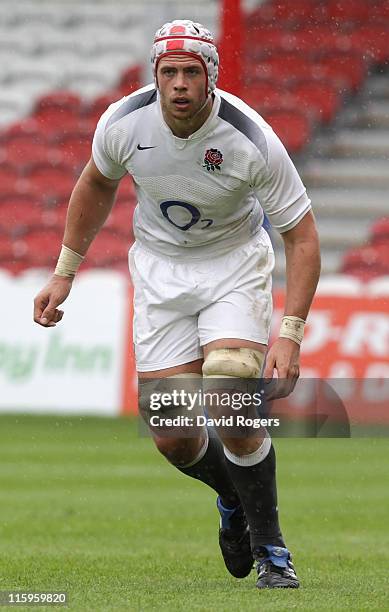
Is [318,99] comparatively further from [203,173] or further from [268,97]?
[203,173]

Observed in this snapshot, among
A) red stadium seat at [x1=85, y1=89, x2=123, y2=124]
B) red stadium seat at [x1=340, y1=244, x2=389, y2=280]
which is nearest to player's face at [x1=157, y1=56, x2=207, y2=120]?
red stadium seat at [x1=340, y1=244, x2=389, y2=280]

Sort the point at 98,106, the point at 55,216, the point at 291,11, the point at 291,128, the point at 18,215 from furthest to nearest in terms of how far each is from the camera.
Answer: the point at 291,11
the point at 98,106
the point at 291,128
the point at 18,215
the point at 55,216

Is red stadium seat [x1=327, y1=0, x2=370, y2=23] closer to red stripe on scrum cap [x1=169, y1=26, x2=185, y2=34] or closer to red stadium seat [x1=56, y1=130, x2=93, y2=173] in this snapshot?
red stadium seat [x1=56, y1=130, x2=93, y2=173]

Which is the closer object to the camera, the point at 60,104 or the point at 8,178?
the point at 8,178

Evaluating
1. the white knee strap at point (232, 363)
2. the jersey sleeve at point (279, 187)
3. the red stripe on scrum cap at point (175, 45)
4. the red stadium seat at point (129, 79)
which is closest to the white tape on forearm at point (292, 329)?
the white knee strap at point (232, 363)

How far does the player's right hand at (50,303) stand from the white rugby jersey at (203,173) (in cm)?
42

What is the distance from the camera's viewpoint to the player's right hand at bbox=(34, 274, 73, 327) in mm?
5820

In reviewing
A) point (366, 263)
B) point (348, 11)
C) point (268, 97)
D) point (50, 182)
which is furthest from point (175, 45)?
point (348, 11)

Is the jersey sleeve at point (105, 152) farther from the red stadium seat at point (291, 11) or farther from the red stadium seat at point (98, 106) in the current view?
the red stadium seat at point (291, 11)

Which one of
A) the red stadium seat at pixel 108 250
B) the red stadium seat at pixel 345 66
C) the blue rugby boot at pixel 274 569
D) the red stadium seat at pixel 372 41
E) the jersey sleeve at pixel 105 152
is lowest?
the blue rugby boot at pixel 274 569

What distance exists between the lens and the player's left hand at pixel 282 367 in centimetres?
527

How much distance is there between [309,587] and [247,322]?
1036 millimetres

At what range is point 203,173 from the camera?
18.0 ft

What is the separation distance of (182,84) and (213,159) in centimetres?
33
